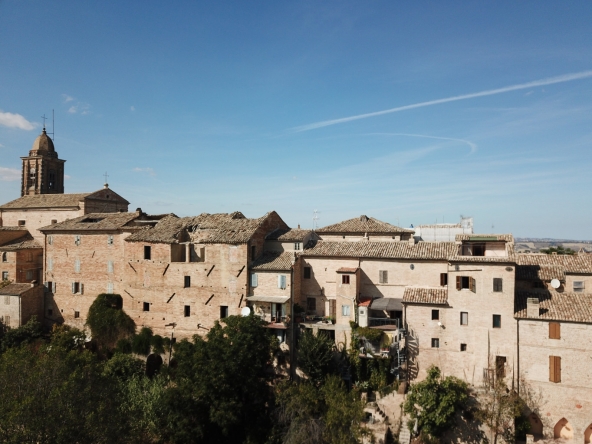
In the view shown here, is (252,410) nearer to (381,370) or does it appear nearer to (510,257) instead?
(381,370)

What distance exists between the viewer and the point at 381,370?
101ft

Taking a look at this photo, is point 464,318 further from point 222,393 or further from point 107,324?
point 107,324

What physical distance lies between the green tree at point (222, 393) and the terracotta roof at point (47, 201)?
93.1 ft

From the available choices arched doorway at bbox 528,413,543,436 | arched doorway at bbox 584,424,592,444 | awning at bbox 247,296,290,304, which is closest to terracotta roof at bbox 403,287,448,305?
arched doorway at bbox 528,413,543,436

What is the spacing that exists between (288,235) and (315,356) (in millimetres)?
11096

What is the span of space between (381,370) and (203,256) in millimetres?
17169

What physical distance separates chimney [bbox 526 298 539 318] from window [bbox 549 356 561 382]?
2788 millimetres

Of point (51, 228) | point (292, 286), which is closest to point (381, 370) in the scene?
point (292, 286)

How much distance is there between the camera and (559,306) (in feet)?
93.0

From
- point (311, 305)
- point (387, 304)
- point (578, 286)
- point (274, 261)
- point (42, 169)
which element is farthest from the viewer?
point (42, 169)

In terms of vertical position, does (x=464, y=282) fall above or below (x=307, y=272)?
below

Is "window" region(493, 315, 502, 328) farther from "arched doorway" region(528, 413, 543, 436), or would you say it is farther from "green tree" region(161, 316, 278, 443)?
"green tree" region(161, 316, 278, 443)

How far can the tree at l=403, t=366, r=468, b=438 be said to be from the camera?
27047 millimetres

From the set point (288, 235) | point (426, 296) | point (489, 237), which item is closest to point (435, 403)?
point (426, 296)
